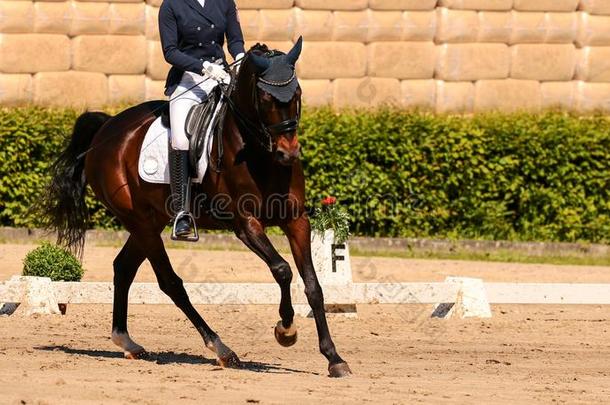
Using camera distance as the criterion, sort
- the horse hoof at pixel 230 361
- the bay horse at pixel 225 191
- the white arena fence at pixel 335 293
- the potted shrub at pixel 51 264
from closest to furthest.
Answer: the bay horse at pixel 225 191 → the horse hoof at pixel 230 361 → the white arena fence at pixel 335 293 → the potted shrub at pixel 51 264

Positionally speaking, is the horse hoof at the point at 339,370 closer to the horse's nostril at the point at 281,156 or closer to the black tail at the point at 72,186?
the horse's nostril at the point at 281,156

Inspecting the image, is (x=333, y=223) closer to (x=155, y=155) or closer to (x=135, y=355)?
(x=155, y=155)

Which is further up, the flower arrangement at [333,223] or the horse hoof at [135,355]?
the flower arrangement at [333,223]

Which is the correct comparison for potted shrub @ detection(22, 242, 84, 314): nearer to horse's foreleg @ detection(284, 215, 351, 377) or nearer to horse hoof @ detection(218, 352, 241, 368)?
horse hoof @ detection(218, 352, 241, 368)

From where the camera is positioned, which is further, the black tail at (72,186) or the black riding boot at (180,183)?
the black tail at (72,186)

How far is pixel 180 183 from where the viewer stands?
9578 mm

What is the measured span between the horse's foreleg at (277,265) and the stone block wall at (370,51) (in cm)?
885

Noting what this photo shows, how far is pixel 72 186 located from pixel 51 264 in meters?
1.24

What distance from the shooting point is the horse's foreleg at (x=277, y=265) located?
894cm

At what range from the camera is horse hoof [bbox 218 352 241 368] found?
31.1ft

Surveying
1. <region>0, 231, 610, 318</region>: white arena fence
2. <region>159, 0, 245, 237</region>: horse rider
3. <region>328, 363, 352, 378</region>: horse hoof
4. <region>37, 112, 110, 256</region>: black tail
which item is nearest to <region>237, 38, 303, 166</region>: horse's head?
<region>159, 0, 245, 237</region>: horse rider

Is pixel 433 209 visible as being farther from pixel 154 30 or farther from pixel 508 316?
pixel 508 316

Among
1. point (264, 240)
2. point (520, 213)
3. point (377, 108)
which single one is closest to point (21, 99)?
point (377, 108)

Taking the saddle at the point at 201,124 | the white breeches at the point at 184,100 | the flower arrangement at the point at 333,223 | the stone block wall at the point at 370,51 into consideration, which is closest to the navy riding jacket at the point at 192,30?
the white breeches at the point at 184,100
